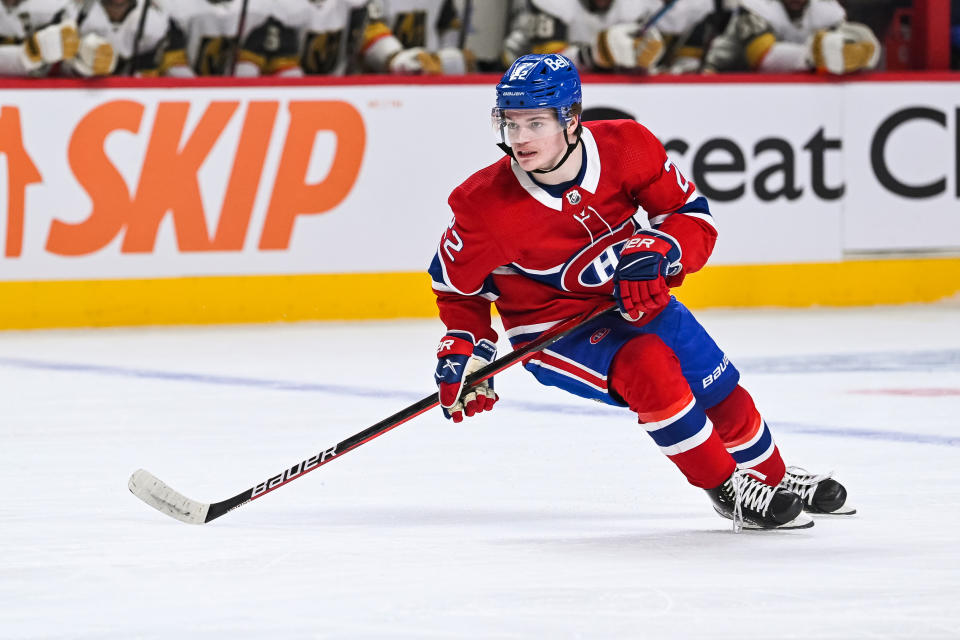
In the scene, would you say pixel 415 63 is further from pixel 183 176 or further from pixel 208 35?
pixel 183 176

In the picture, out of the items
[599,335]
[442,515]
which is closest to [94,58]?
[442,515]

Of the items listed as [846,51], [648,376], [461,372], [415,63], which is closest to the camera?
[648,376]

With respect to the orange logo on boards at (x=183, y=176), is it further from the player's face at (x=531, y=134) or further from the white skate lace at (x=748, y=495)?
the white skate lace at (x=748, y=495)

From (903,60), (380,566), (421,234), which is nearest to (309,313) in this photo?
(421,234)

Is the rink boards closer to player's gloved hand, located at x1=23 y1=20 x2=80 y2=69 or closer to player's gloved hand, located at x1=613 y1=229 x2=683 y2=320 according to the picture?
player's gloved hand, located at x1=23 y1=20 x2=80 y2=69

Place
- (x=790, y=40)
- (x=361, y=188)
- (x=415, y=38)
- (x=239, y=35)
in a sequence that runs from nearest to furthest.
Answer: (x=361, y=188), (x=239, y=35), (x=415, y=38), (x=790, y=40)

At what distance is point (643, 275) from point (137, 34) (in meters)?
4.46

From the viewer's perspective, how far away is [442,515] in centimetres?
274

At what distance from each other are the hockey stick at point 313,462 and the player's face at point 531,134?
29 cm

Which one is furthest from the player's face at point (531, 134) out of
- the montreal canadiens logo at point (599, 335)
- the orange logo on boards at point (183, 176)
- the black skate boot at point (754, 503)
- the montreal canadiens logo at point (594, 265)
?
the orange logo on boards at point (183, 176)

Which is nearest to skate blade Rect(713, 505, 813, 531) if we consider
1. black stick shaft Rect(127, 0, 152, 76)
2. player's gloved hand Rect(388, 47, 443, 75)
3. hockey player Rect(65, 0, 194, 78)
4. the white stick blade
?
the white stick blade

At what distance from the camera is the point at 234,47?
666 cm

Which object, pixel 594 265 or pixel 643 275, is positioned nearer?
pixel 643 275

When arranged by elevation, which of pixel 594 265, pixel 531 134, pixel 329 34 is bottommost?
pixel 329 34
